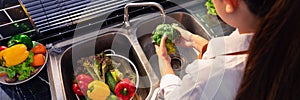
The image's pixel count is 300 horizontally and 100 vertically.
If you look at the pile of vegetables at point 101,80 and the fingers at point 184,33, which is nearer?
the pile of vegetables at point 101,80

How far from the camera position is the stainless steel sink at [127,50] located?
1028 mm

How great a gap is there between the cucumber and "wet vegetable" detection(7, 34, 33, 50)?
277 mm

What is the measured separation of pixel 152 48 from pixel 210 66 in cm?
59

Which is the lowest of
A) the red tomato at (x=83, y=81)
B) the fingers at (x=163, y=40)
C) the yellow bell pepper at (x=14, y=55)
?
the red tomato at (x=83, y=81)

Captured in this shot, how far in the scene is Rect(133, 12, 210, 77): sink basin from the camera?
1.17 meters

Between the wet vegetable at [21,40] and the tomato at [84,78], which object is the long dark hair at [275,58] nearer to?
the tomato at [84,78]

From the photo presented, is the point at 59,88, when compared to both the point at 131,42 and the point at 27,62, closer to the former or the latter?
the point at 27,62

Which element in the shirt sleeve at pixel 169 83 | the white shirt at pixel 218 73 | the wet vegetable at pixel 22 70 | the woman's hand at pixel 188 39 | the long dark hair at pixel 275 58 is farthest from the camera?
the woman's hand at pixel 188 39

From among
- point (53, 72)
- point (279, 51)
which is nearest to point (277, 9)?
point (279, 51)

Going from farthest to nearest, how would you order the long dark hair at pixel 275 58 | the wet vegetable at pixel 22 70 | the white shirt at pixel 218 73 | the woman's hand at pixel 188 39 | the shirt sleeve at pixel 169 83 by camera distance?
the woman's hand at pixel 188 39
the wet vegetable at pixel 22 70
the shirt sleeve at pixel 169 83
the white shirt at pixel 218 73
the long dark hair at pixel 275 58

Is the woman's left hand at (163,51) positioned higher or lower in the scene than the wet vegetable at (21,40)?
lower

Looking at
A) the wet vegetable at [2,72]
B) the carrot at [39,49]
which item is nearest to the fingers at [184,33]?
the carrot at [39,49]

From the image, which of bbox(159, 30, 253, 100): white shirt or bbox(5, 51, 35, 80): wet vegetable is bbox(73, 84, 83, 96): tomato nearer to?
bbox(5, 51, 35, 80): wet vegetable

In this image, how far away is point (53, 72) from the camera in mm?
1021
